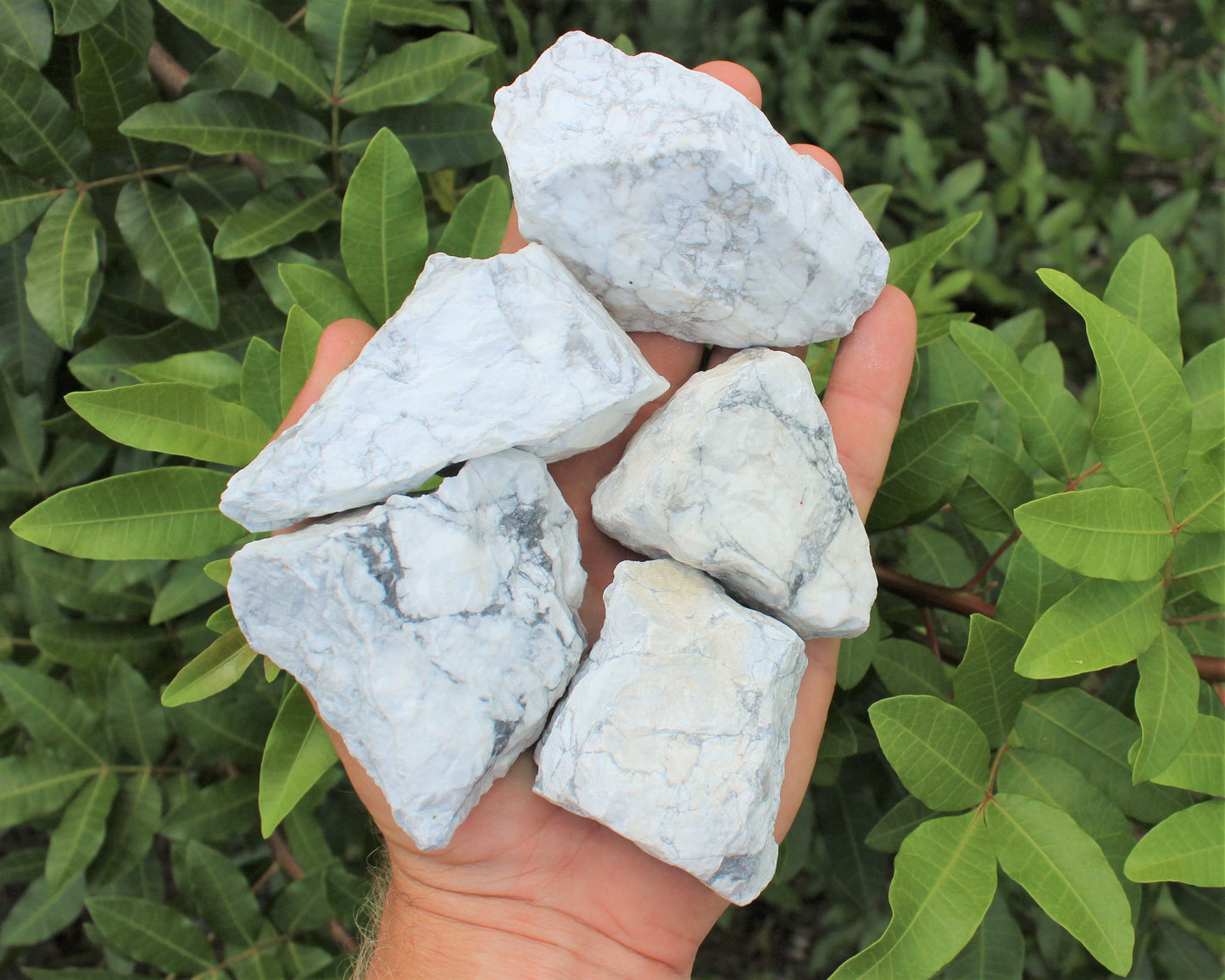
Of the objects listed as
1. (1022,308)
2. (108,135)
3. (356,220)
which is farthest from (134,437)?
(1022,308)

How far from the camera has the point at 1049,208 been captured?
2.72 meters

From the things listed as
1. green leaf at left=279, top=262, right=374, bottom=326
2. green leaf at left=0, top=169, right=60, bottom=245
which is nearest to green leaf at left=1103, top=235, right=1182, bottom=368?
green leaf at left=279, top=262, right=374, bottom=326

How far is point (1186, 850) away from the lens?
1140 mm

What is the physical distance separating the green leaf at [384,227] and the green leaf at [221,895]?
39.9 inches

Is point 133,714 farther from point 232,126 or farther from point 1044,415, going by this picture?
point 1044,415

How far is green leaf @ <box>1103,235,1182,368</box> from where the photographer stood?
4.63ft

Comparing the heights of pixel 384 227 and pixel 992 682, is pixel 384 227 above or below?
above

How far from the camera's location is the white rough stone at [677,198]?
1.36 metres

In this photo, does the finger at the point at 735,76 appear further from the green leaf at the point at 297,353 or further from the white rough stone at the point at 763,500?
the green leaf at the point at 297,353

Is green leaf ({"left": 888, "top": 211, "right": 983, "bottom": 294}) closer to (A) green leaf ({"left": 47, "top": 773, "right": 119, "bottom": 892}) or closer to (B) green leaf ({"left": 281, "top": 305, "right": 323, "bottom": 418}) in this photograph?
(B) green leaf ({"left": 281, "top": 305, "right": 323, "bottom": 418})

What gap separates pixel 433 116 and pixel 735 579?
977mm

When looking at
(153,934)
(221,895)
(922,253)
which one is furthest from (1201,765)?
(153,934)

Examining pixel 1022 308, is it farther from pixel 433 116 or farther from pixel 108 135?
pixel 108 135

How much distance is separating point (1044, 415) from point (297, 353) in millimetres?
1143
